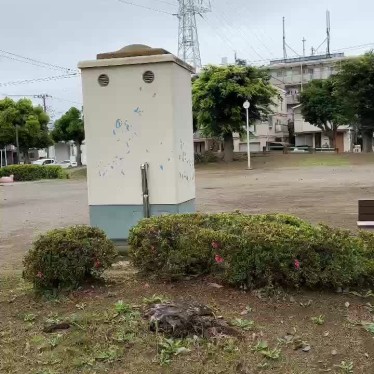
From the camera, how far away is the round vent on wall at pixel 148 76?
5496mm

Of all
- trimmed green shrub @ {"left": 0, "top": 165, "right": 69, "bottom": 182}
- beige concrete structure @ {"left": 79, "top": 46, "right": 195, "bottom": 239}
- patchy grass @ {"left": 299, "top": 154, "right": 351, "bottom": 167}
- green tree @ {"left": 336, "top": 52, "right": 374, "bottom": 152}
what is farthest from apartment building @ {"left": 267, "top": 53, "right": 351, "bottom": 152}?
beige concrete structure @ {"left": 79, "top": 46, "right": 195, "bottom": 239}

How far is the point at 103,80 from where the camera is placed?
5.62 metres

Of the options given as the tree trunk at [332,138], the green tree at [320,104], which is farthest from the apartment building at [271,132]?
the tree trunk at [332,138]

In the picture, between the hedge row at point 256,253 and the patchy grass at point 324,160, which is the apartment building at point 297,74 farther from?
the hedge row at point 256,253

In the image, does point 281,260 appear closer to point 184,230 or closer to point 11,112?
point 184,230

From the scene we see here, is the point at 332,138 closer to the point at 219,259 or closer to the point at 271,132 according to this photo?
the point at 271,132

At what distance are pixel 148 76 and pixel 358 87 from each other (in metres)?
32.7

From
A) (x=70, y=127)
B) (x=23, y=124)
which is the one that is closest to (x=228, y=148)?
(x=70, y=127)

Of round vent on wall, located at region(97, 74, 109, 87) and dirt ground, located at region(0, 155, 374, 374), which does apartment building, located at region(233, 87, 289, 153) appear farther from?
dirt ground, located at region(0, 155, 374, 374)

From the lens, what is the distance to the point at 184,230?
4082mm

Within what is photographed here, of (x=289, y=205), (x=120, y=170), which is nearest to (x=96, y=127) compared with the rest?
(x=120, y=170)

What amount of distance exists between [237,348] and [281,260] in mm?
845

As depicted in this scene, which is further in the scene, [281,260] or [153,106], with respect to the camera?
[153,106]

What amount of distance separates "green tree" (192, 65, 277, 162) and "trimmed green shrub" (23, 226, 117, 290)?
96.7 feet
